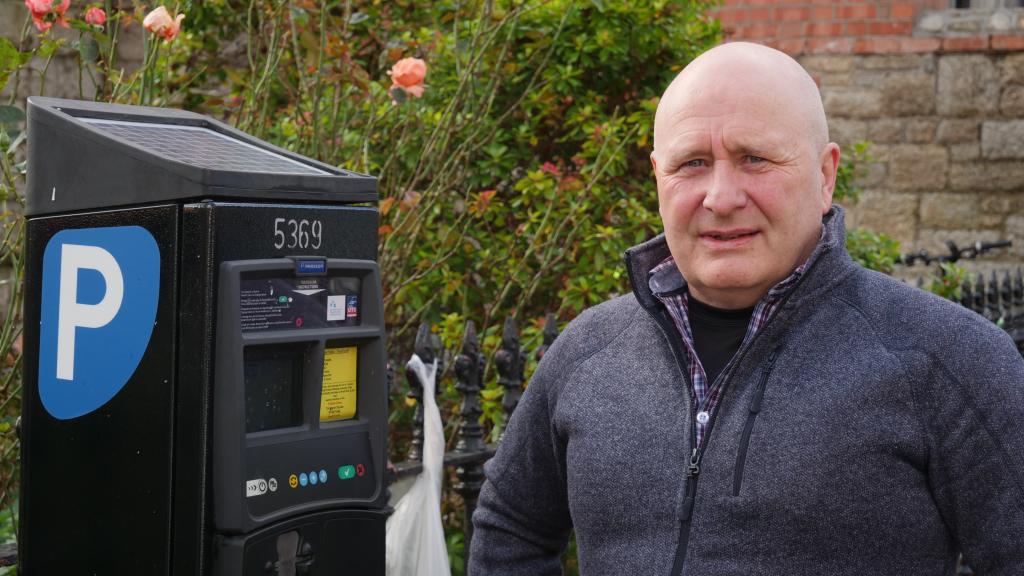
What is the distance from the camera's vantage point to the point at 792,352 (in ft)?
6.49

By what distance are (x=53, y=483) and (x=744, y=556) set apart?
1172mm

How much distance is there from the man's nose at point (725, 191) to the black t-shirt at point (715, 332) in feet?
0.62

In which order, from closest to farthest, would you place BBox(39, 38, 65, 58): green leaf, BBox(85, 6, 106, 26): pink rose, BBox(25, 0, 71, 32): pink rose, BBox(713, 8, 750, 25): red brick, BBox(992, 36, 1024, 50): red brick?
BBox(25, 0, 71, 32): pink rose, BBox(39, 38, 65, 58): green leaf, BBox(85, 6, 106, 26): pink rose, BBox(992, 36, 1024, 50): red brick, BBox(713, 8, 750, 25): red brick

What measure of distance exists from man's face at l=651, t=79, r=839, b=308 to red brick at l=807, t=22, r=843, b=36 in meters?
6.98

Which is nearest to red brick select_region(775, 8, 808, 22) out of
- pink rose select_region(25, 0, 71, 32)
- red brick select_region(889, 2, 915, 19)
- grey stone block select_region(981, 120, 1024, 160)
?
red brick select_region(889, 2, 915, 19)

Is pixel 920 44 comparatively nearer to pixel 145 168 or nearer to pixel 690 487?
pixel 690 487

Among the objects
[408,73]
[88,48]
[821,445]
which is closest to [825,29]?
[408,73]

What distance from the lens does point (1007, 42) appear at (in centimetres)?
846

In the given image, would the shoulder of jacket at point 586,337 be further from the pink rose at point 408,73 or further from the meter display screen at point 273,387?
the pink rose at point 408,73

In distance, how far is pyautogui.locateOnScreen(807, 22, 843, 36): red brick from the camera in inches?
342

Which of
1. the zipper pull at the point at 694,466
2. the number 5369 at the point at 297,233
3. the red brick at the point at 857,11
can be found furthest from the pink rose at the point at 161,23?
the red brick at the point at 857,11

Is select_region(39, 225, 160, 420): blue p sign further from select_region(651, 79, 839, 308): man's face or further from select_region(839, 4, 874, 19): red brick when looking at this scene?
select_region(839, 4, 874, 19): red brick

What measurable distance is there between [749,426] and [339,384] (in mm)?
709

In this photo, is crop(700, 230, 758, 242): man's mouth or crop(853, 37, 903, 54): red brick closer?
crop(700, 230, 758, 242): man's mouth
